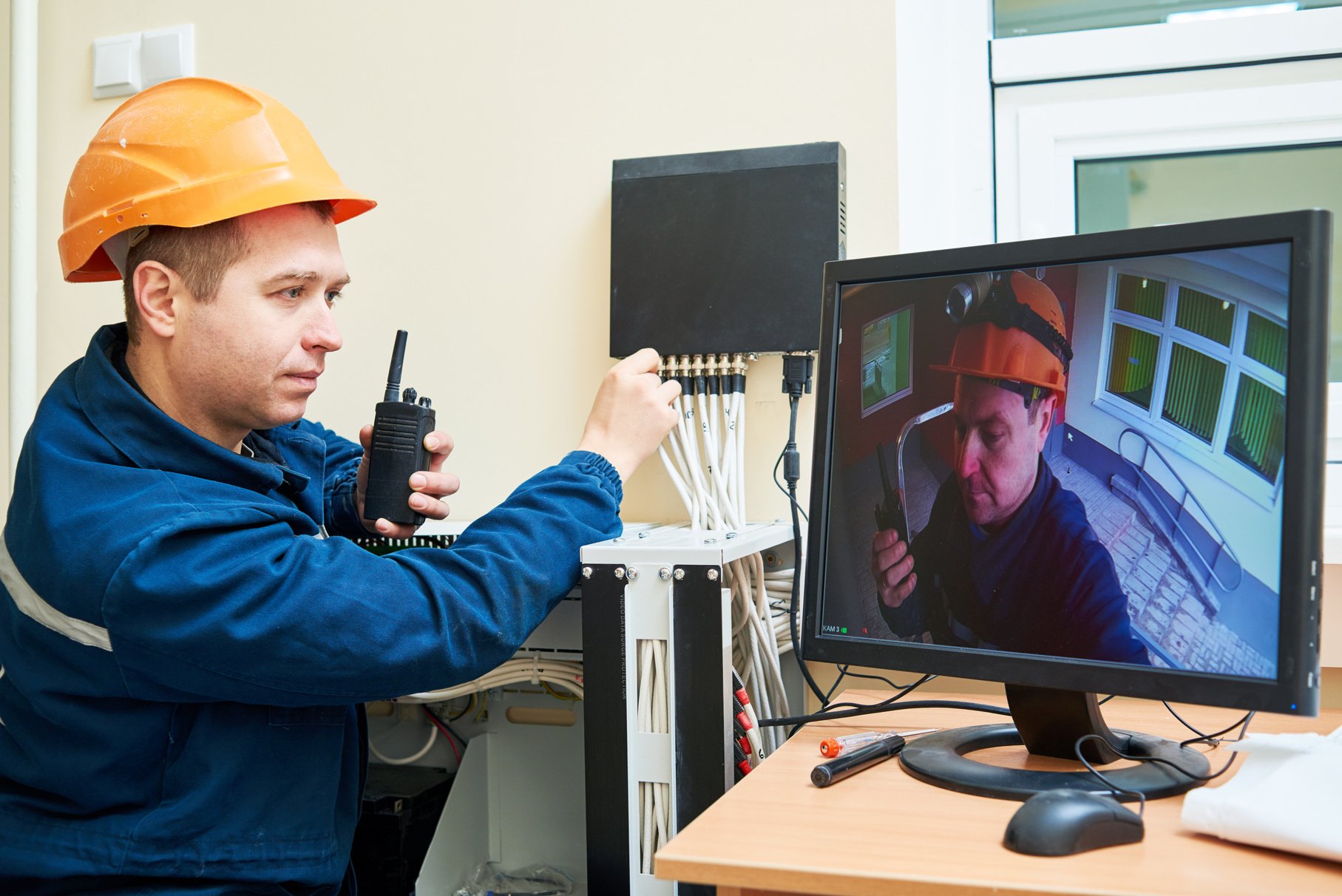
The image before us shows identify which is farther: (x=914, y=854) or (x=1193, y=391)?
(x=1193, y=391)

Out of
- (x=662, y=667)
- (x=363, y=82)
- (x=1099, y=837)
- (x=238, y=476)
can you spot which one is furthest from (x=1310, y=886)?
(x=363, y=82)

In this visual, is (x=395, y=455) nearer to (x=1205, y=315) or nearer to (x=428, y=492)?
(x=428, y=492)

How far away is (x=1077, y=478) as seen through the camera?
2.72ft

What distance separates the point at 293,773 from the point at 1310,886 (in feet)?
2.68

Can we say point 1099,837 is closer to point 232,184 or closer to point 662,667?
point 662,667

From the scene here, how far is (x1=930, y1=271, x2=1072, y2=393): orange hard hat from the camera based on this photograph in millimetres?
844

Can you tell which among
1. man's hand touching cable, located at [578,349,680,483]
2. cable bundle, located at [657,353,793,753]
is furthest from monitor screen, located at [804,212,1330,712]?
cable bundle, located at [657,353,793,753]

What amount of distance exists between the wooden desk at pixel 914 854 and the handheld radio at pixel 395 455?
1.68 feet

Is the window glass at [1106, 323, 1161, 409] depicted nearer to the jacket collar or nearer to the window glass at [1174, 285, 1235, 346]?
the window glass at [1174, 285, 1235, 346]

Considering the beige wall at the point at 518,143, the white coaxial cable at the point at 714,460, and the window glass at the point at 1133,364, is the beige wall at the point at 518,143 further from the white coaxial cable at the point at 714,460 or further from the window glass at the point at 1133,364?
the window glass at the point at 1133,364

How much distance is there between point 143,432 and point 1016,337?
0.76 metres

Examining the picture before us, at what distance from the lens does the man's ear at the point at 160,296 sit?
99 cm

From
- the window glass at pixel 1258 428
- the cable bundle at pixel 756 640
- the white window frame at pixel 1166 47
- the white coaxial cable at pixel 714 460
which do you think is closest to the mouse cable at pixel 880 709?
the cable bundle at pixel 756 640

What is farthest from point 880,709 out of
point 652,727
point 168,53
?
point 168,53
